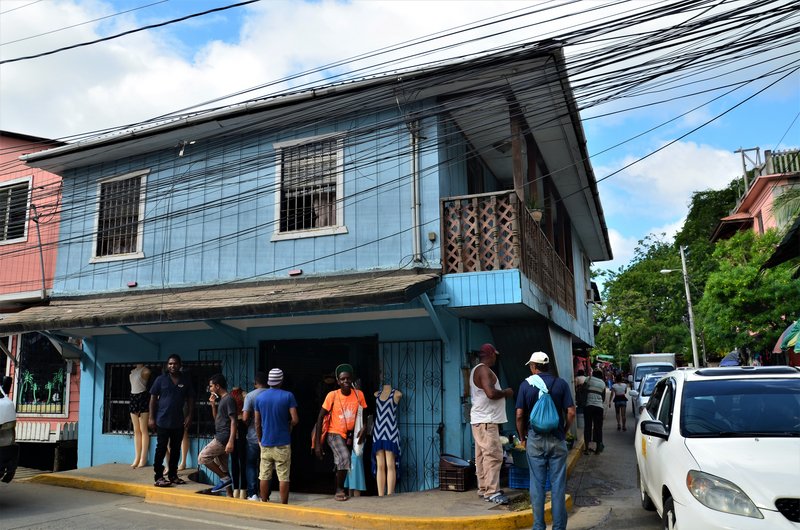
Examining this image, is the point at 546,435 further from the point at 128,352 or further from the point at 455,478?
the point at 128,352

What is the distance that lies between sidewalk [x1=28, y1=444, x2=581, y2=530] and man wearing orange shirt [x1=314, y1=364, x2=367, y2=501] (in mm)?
492

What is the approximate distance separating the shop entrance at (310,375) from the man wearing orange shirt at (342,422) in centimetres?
176

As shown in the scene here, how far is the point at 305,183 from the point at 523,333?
4.38m

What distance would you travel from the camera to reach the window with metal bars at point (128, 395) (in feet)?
37.2

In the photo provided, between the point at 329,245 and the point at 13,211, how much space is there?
8.05m

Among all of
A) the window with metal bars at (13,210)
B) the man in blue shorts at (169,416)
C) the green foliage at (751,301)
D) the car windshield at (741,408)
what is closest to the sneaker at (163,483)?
the man in blue shorts at (169,416)

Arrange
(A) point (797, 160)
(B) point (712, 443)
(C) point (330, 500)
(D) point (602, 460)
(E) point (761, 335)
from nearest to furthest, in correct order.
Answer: (B) point (712, 443), (C) point (330, 500), (D) point (602, 460), (E) point (761, 335), (A) point (797, 160)

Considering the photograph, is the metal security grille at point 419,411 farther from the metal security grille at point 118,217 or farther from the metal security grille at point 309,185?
the metal security grille at point 118,217

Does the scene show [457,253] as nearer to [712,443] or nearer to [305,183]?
[305,183]

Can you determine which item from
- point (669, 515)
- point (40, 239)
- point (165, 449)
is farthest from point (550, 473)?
point (40, 239)

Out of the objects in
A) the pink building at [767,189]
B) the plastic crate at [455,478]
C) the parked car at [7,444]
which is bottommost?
the plastic crate at [455,478]

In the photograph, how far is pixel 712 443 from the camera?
204 inches

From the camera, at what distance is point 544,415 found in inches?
250

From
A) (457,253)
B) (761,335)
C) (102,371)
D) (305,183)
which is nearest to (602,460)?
(457,253)
